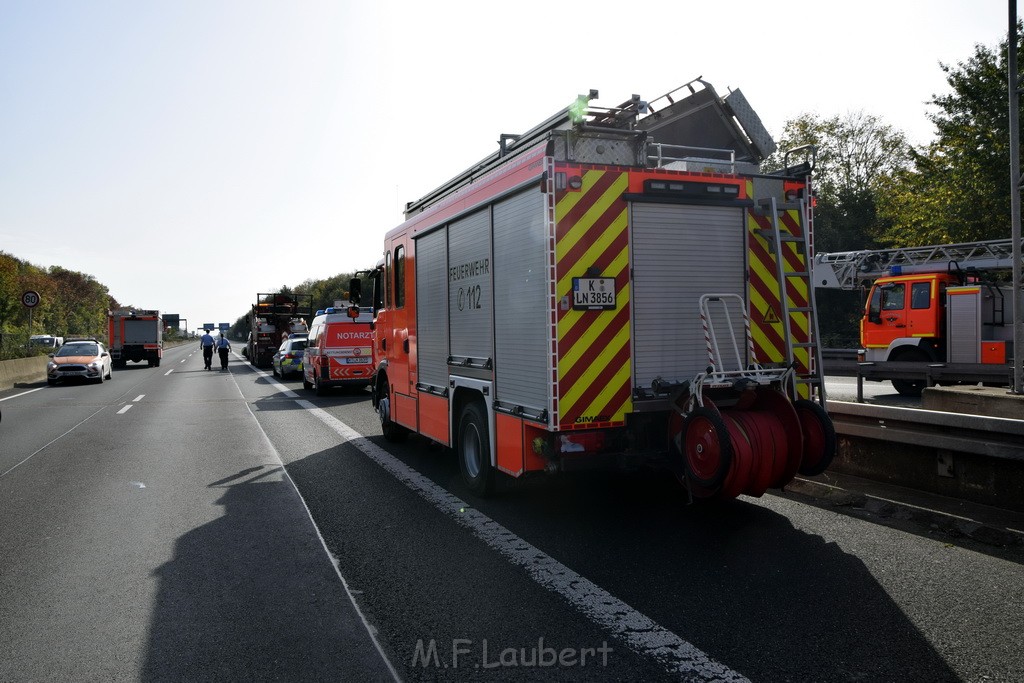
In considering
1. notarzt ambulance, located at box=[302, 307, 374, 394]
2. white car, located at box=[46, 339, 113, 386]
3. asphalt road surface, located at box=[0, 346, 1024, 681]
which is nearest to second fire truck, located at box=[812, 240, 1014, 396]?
asphalt road surface, located at box=[0, 346, 1024, 681]

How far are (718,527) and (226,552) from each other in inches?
142

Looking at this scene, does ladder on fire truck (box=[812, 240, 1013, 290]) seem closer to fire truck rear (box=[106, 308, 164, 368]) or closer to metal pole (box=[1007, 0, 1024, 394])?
metal pole (box=[1007, 0, 1024, 394])

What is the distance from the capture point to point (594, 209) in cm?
586

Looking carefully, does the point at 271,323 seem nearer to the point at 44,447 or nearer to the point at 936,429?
the point at 44,447

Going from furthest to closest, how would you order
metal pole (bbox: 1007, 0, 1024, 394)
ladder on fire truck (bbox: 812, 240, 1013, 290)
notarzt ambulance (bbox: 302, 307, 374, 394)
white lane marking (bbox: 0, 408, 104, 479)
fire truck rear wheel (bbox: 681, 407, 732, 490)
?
notarzt ambulance (bbox: 302, 307, 374, 394) → ladder on fire truck (bbox: 812, 240, 1013, 290) → metal pole (bbox: 1007, 0, 1024, 394) → white lane marking (bbox: 0, 408, 104, 479) → fire truck rear wheel (bbox: 681, 407, 732, 490)

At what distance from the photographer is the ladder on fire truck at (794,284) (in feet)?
20.4

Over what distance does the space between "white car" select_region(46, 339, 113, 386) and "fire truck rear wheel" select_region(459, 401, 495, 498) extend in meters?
22.4

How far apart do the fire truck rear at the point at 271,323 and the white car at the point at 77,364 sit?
1074cm

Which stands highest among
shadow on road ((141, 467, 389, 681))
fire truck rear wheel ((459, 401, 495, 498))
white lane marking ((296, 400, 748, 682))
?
fire truck rear wheel ((459, 401, 495, 498))

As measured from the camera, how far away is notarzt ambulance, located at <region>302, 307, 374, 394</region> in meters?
19.2

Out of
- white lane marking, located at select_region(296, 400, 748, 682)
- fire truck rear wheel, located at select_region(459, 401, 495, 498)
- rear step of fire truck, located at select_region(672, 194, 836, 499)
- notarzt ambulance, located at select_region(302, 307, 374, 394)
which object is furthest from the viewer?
notarzt ambulance, located at select_region(302, 307, 374, 394)

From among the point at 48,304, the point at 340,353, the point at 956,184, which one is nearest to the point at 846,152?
the point at 956,184

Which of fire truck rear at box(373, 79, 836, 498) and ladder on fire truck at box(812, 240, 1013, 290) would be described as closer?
fire truck rear at box(373, 79, 836, 498)

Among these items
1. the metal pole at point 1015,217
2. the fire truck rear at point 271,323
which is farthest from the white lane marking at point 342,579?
the fire truck rear at point 271,323
